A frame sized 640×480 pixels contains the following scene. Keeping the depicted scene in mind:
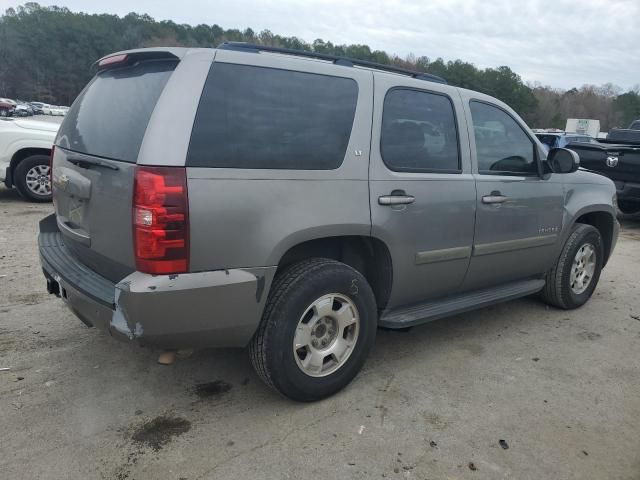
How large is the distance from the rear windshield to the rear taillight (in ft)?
0.66

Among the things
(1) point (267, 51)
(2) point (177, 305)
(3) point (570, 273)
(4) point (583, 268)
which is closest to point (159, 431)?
(2) point (177, 305)

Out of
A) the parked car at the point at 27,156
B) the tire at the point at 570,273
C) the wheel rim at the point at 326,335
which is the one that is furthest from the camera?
the parked car at the point at 27,156

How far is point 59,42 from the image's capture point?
86.8 m

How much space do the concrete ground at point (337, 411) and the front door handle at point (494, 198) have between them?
3.52 feet

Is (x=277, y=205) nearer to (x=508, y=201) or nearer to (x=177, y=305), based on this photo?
(x=177, y=305)

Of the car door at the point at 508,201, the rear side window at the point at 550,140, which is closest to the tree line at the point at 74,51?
the rear side window at the point at 550,140

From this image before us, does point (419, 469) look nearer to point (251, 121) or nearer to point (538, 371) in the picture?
point (538, 371)

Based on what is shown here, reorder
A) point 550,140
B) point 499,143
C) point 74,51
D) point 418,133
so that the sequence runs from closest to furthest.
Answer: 1. point 418,133
2. point 499,143
3. point 550,140
4. point 74,51

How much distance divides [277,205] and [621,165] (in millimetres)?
8407

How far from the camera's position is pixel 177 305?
2416 mm

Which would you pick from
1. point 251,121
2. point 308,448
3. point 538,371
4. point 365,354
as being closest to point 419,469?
point 308,448

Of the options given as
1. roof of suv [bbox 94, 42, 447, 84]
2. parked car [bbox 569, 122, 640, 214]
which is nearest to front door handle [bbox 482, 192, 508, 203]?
roof of suv [bbox 94, 42, 447, 84]

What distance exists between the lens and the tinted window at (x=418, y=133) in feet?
10.4

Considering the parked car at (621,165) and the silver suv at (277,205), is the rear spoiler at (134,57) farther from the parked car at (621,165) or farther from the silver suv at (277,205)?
the parked car at (621,165)
